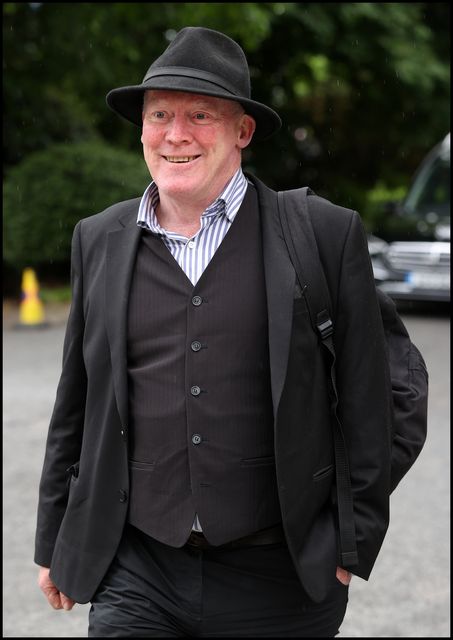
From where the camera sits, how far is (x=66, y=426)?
2.82 metres

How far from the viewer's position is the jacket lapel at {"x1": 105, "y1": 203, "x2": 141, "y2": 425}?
2.62 m

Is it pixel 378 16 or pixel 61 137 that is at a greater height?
pixel 378 16

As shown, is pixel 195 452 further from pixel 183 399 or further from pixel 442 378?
pixel 442 378

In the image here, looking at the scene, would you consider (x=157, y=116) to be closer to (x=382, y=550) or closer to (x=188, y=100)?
(x=188, y=100)

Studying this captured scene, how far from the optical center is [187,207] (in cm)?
270

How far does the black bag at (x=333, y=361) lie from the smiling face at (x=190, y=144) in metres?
0.19

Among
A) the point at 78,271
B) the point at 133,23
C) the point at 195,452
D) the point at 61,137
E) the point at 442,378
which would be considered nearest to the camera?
the point at 195,452

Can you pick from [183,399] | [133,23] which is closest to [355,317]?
[183,399]

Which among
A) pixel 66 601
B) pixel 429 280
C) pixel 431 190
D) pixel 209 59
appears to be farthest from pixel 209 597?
pixel 431 190

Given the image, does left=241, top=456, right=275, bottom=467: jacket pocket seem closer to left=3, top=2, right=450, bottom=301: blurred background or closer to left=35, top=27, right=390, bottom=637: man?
left=35, top=27, right=390, bottom=637: man

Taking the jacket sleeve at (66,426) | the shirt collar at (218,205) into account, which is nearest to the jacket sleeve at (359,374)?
the shirt collar at (218,205)

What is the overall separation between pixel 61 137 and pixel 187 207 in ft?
52.8

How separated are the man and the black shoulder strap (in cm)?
2

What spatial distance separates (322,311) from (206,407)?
14.0 inches
